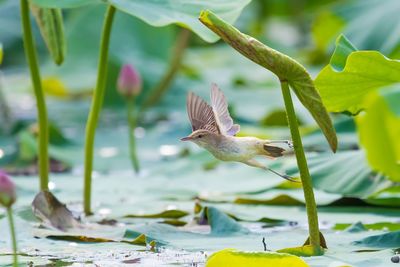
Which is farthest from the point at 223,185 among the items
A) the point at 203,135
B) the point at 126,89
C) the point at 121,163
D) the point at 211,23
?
the point at 211,23

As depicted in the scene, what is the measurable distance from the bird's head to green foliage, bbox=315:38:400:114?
0.20m

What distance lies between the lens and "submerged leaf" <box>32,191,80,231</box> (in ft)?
6.77

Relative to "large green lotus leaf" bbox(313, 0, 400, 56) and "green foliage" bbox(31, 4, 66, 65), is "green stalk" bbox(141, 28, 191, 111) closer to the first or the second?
"large green lotus leaf" bbox(313, 0, 400, 56)

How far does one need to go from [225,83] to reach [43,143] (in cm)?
262

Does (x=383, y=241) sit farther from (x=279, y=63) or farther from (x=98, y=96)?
(x=98, y=96)

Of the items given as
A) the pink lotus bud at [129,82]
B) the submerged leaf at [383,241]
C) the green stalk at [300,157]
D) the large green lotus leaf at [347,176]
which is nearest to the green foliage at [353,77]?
the green stalk at [300,157]

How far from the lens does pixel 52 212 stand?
2066mm

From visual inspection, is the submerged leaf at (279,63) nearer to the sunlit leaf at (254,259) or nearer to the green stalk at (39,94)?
the sunlit leaf at (254,259)

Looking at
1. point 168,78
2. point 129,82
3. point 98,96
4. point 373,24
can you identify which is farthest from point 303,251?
point 168,78

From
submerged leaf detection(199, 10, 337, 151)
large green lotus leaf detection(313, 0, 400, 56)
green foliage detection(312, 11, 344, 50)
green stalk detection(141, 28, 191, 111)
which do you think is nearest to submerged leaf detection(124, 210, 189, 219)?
submerged leaf detection(199, 10, 337, 151)

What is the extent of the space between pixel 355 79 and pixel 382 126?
0.45 meters

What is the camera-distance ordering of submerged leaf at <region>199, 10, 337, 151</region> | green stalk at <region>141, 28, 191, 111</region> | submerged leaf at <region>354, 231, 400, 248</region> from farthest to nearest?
1. green stalk at <region>141, 28, 191, 111</region>
2. submerged leaf at <region>354, 231, 400, 248</region>
3. submerged leaf at <region>199, 10, 337, 151</region>

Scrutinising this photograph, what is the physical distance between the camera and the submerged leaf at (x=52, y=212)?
2.06 meters

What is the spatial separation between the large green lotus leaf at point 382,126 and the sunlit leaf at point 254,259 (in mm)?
211
